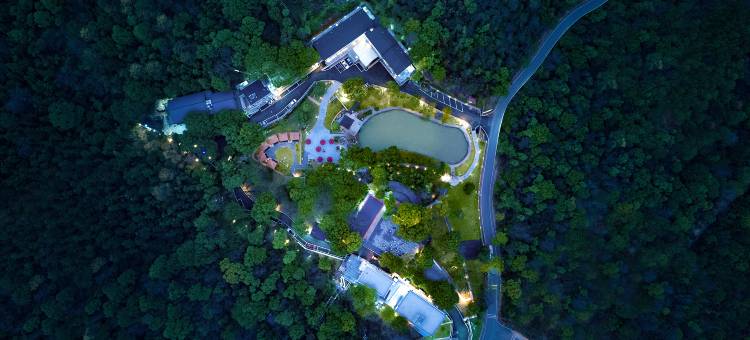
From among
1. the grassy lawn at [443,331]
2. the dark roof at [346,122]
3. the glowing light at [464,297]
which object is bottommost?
the grassy lawn at [443,331]

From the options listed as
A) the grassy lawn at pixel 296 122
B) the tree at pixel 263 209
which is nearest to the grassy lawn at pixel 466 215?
the grassy lawn at pixel 296 122

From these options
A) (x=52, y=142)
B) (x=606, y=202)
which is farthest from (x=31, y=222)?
(x=606, y=202)

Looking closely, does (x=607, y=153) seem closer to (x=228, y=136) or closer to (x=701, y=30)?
(x=701, y=30)

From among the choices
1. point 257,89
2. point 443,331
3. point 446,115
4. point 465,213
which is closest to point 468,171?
point 465,213

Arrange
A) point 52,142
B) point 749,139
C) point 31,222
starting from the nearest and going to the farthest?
point 31,222
point 52,142
point 749,139

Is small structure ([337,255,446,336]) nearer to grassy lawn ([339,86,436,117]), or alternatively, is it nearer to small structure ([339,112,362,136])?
small structure ([339,112,362,136])

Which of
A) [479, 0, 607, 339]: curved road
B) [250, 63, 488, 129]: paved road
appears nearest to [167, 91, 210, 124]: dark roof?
[250, 63, 488, 129]: paved road

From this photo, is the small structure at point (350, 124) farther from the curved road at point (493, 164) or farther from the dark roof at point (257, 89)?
the curved road at point (493, 164)
